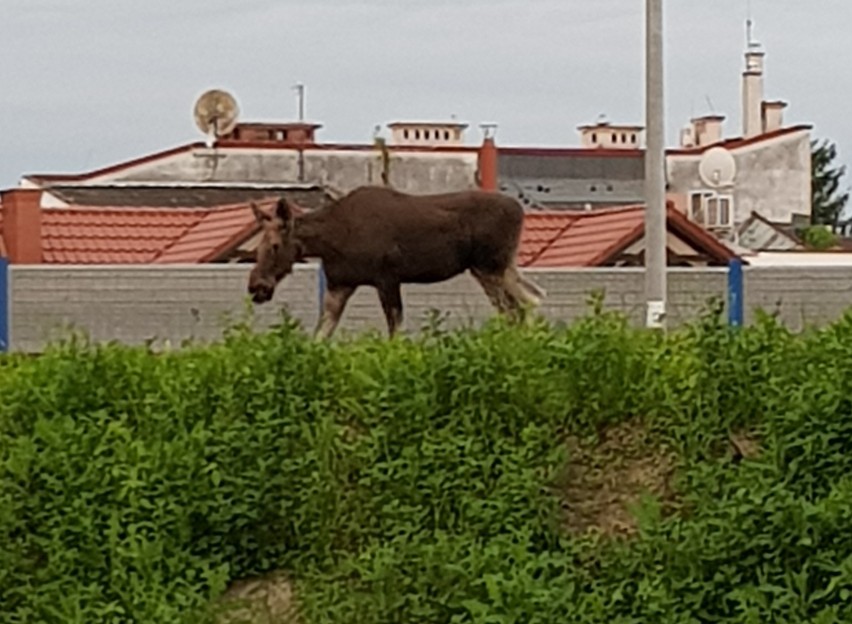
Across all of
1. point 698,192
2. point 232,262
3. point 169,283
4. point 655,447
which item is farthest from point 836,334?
point 698,192

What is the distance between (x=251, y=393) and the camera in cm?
866

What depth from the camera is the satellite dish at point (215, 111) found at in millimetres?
42281

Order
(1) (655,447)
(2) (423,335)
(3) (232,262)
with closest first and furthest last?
(1) (655,447), (2) (423,335), (3) (232,262)

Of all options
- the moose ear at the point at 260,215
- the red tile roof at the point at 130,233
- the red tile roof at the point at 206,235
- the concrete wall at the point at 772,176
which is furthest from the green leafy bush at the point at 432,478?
the concrete wall at the point at 772,176

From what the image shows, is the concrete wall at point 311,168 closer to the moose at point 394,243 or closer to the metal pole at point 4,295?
the metal pole at point 4,295

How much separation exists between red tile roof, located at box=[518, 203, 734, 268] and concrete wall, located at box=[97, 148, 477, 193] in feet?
36.4

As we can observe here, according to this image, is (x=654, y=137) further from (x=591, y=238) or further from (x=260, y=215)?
(x=591, y=238)

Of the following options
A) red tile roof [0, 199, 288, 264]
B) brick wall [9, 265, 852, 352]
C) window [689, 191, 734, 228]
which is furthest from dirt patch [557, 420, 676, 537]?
window [689, 191, 734, 228]

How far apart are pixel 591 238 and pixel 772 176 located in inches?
865

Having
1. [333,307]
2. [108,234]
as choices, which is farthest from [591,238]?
[333,307]

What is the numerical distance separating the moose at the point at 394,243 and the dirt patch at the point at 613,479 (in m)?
4.57

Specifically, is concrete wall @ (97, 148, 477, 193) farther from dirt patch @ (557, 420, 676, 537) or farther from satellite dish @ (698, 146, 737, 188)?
dirt patch @ (557, 420, 676, 537)

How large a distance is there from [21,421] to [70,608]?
1161mm

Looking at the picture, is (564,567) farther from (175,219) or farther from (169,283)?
(175,219)
